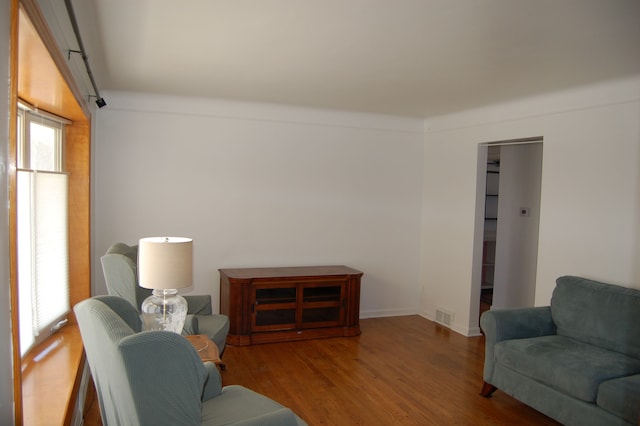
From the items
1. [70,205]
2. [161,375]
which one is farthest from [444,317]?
[161,375]

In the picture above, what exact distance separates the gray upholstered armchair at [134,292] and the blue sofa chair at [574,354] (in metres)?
2.08

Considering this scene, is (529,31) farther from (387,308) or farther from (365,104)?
(387,308)

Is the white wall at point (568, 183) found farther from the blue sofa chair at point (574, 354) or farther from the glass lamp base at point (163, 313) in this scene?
the glass lamp base at point (163, 313)

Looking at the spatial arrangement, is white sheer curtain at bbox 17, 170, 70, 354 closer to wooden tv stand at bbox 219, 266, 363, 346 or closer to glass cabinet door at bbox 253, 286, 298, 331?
wooden tv stand at bbox 219, 266, 363, 346

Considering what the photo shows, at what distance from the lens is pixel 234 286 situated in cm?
454

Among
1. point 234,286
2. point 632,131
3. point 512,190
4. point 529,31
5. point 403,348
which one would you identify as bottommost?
point 403,348

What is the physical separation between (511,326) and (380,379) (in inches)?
43.8

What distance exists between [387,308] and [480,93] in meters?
2.81

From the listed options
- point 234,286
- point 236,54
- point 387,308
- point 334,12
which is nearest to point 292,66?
point 236,54

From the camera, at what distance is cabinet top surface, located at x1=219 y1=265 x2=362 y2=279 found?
468 cm

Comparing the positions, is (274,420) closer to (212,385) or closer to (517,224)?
(212,385)

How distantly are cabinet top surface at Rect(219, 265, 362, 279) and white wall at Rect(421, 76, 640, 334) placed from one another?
1300 millimetres

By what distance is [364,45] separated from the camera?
9.53 feet

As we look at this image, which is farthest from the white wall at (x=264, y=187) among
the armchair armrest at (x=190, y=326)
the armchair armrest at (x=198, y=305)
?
the armchair armrest at (x=190, y=326)
